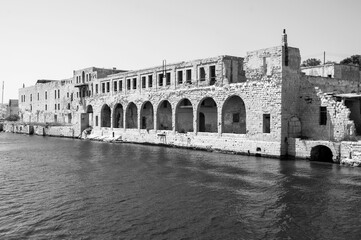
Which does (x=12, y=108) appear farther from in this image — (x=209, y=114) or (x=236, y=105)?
(x=236, y=105)

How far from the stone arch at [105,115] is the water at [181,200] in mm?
23001

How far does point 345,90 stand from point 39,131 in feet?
147

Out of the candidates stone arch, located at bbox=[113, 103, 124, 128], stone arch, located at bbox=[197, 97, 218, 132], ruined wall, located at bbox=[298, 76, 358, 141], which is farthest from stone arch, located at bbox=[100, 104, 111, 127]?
ruined wall, located at bbox=[298, 76, 358, 141]

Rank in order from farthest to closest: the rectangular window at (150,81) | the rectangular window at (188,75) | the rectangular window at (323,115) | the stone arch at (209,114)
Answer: the rectangular window at (150,81) < the stone arch at (209,114) < the rectangular window at (188,75) < the rectangular window at (323,115)

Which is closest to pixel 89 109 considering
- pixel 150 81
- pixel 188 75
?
pixel 150 81

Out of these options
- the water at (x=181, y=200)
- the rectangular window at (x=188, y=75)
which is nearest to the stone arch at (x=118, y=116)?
the rectangular window at (x=188, y=75)

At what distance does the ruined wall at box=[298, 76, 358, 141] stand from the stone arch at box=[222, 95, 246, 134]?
6.54m

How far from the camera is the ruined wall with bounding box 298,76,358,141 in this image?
23109mm

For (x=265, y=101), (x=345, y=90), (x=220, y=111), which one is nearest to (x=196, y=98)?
(x=220, y=111)

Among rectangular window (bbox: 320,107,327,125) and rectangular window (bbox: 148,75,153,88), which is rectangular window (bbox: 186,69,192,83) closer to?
rectangular window (bbox: 148,75,153,88)

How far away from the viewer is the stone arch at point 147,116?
4175 cm

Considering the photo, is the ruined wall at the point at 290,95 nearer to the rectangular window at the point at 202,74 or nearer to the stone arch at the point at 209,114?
the rectangular window at the point at 202,74

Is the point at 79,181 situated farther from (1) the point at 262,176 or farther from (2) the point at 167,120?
(2) the point at 167,120

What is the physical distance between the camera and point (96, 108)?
154 ft
